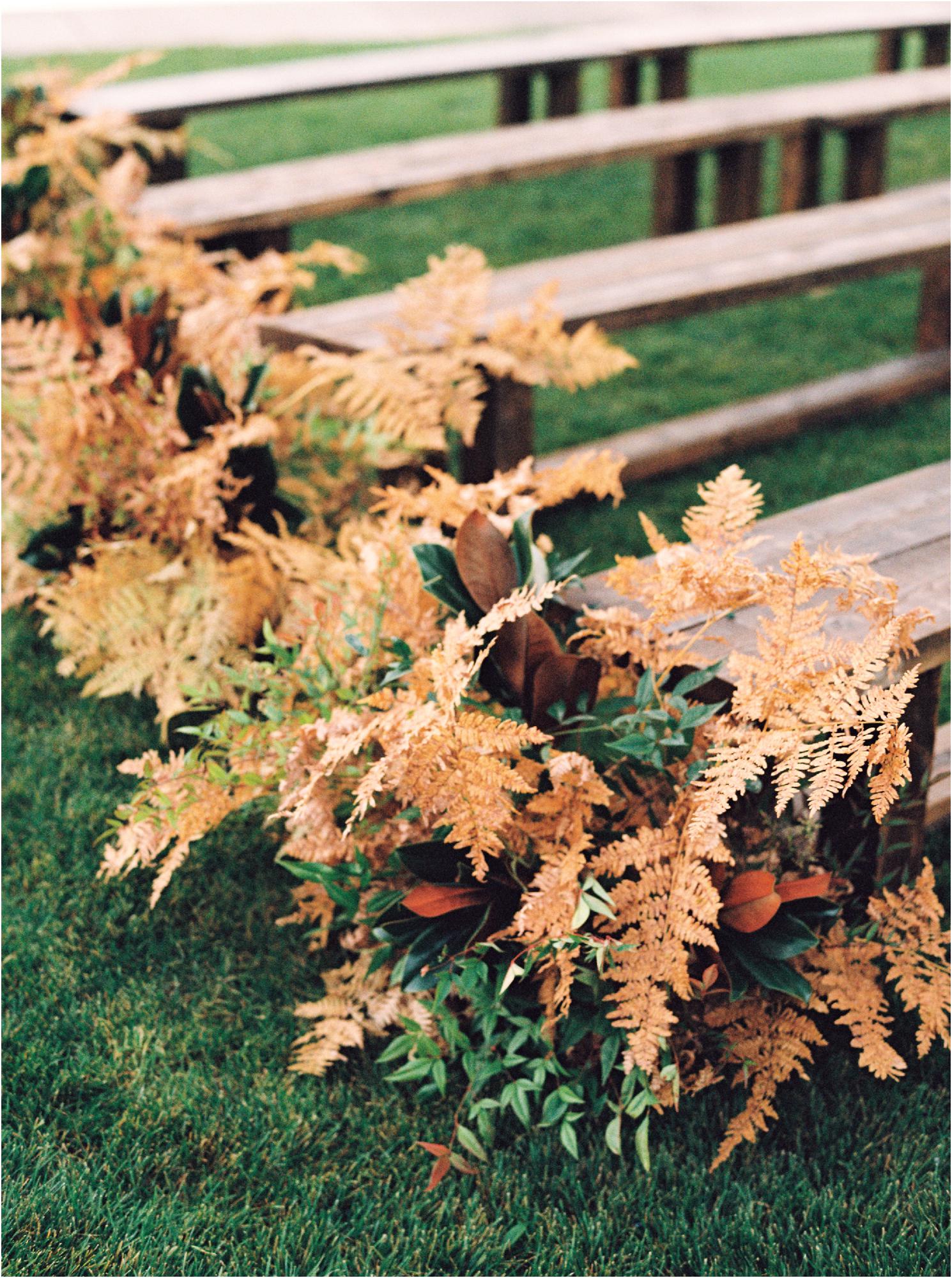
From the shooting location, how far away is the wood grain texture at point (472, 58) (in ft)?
18.1

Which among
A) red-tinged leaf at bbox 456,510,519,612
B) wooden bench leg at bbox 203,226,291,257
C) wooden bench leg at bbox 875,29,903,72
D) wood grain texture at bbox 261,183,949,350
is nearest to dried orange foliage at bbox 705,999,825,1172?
red-tinged leaf at bbox 456,510,519,612

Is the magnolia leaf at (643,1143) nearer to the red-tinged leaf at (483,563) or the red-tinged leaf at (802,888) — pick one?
the red-tinged leaf at (802,888)

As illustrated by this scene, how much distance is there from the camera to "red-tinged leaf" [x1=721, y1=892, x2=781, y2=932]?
197 centimetres

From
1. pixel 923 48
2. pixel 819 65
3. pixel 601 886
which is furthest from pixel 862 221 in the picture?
pixel 819 65

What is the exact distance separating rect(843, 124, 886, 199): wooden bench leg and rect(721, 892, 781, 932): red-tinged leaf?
4840mm

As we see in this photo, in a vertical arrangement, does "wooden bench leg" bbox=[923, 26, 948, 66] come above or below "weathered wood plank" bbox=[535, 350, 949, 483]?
above

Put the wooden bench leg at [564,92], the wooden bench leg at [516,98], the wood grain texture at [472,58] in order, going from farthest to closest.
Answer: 1. the wooden bench leg at [516,98]
2. the wooden bench leg at [564,92]
3. the wood grain texture at [472,58]

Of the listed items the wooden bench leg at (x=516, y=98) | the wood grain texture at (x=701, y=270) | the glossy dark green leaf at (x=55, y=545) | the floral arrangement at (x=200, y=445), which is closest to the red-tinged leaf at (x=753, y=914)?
the floral arrangement at (x=200, y=445)

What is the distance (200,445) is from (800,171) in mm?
3883

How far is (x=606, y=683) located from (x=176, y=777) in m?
0.77

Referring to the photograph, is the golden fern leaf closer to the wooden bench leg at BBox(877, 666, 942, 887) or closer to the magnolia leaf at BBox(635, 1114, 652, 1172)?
the wooden bench leg at BBox(877, 666, 942, 887)

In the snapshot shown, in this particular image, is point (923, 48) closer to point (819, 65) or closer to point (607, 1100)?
point (819, 65)

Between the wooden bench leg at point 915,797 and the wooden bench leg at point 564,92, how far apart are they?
6.07 meters

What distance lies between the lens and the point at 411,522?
3.40 m
